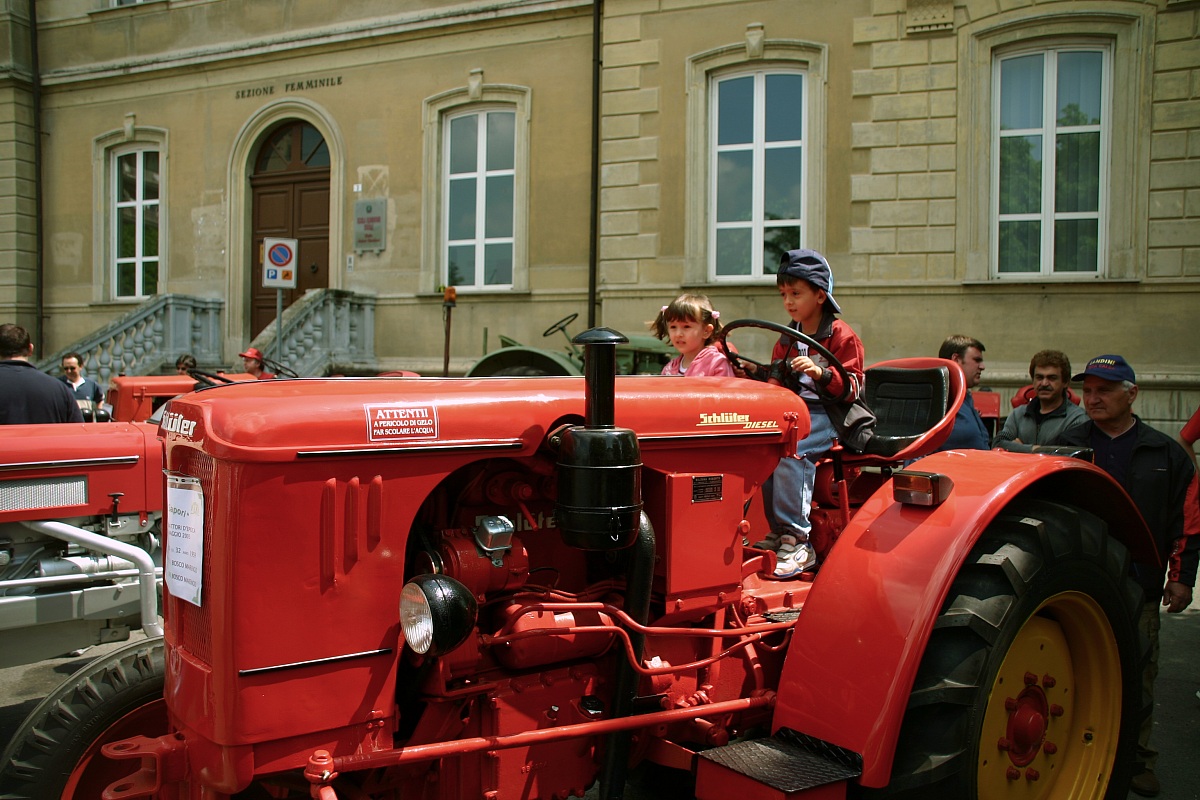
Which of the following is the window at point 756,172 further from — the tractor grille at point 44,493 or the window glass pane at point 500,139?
the tractor grille at point 44,493

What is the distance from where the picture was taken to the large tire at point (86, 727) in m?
2.51

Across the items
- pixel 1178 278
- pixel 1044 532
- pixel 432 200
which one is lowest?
pixel 1044 532

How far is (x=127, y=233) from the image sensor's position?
16562 millimetres

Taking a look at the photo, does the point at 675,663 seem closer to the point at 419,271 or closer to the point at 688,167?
the point at 688,167

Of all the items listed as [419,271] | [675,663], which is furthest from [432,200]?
[675,663]

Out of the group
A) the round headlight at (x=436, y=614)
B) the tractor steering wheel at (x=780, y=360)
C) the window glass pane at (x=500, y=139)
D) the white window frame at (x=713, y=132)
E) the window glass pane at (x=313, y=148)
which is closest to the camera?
the round headlight at (x=436, y=614)

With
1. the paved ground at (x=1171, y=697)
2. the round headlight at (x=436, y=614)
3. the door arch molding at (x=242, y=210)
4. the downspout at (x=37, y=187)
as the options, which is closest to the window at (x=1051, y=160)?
the paved ground at (x=1171, y=697)

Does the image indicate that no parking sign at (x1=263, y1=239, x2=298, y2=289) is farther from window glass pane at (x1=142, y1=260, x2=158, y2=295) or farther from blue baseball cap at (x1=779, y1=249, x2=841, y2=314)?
blue baseball cap at (x1=779, y1=249, x2=841, y2=314)

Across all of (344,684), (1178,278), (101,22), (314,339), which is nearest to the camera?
(344,684)

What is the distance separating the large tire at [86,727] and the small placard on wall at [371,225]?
40.2 ft

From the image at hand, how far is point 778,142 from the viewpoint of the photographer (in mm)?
12430

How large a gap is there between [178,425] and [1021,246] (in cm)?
1116

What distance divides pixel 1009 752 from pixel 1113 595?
0.59 meters

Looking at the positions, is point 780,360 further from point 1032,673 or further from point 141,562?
point 141,562
